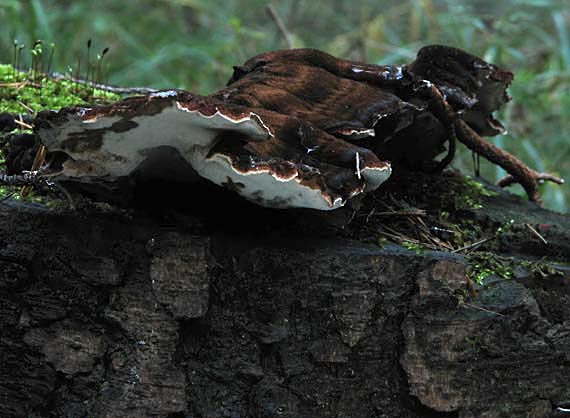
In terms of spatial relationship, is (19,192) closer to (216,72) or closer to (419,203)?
(419,203)

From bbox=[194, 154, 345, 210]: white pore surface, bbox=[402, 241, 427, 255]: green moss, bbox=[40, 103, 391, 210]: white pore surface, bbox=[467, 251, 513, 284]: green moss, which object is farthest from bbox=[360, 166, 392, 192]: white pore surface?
bbox=[467, 251, 513, 284]: green moss

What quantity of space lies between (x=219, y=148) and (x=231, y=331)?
1.61 feet

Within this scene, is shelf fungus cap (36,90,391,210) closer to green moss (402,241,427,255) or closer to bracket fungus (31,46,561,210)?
bracket fungus (31,46,561,210)

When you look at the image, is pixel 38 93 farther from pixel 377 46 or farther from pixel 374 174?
pixel 377 46

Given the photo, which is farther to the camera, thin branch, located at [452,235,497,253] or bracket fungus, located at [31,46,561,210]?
thin branch, located at [452,235,497,253]

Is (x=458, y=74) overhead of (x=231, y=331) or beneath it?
overhead

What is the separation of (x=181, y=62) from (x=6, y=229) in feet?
17.0

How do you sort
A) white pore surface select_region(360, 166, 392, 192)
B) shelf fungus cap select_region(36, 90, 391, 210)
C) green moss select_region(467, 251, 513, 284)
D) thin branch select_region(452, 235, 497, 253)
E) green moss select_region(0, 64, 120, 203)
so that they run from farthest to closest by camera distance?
green moss select_region(0, 64, 120, 203) < thin branch select_region(452, 235, 497, 253) < green moss select_region(467, 251, 513, 284) < white pore surface select_region(360, 166, 392, 192) < shelf fungus cap select_region(36, 90, 391, 210)

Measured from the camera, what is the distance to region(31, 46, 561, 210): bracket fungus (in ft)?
3.99

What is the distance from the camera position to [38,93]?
249 cm

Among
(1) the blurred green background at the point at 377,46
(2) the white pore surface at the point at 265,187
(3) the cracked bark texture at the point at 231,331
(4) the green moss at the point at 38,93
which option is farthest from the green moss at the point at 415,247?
(1) the blurred green background at the point at 377,46

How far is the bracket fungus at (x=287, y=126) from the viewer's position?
1.22 metres

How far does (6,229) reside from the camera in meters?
1.52

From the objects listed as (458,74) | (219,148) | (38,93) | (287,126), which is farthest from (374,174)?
(38,93)
